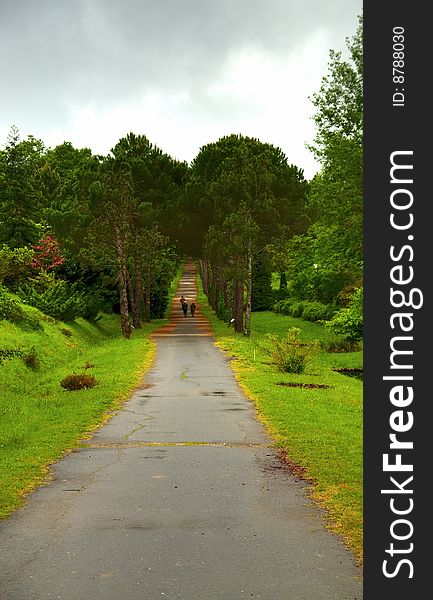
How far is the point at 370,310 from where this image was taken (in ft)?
13.2

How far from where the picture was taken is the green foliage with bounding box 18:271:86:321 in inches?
1489

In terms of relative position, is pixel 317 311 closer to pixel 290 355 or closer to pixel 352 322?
pixel 352 322

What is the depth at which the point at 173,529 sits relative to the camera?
7.13m

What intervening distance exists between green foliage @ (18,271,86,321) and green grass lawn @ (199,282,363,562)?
12.5 m

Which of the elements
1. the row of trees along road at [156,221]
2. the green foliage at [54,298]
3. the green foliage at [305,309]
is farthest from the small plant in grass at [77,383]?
the green foliage at [305,309]

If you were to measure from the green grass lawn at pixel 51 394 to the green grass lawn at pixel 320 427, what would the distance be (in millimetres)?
3803

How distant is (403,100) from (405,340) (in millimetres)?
1457

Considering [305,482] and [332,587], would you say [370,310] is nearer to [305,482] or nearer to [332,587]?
[332,587]

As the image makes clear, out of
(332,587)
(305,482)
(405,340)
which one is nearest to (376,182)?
(405,340)

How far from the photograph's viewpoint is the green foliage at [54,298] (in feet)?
124

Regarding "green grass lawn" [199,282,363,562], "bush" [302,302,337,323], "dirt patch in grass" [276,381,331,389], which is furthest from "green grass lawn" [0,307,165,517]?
"bush" [302,302,337,323]

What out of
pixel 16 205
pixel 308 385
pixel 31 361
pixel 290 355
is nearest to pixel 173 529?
pixel 308 385

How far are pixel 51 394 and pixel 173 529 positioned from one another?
13.1 meters

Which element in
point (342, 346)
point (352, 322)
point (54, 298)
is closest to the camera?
point (352, 322)
